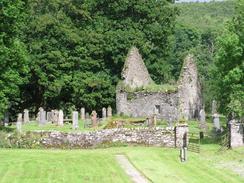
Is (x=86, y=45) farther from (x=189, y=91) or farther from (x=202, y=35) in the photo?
(x=202, y=35)

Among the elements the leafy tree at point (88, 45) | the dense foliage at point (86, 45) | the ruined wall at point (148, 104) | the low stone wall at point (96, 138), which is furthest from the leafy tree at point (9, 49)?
the leafy tree at point (88, 45)

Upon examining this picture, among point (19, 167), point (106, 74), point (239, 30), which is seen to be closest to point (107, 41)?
point (106, 74)

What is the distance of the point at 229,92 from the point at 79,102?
26.0 meters

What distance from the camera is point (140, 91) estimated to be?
5341cm

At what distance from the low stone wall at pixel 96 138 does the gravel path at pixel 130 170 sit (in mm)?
4706

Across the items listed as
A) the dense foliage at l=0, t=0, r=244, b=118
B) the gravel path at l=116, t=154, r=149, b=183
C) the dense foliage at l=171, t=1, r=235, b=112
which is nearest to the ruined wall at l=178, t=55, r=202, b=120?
the dense foliage at l=0, t=0, r=244, b=118

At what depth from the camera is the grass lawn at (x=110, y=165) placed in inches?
908

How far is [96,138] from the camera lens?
34.9 m

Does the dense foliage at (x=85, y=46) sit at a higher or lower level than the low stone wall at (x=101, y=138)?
higher

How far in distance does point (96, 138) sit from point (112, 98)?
24.5 metres

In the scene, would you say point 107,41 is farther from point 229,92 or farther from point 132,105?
point 229,92

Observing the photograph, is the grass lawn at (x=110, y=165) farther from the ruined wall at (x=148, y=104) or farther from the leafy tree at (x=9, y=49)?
the ruined wall at (x=148, y=104)

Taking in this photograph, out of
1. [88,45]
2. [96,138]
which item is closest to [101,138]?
[96,138]

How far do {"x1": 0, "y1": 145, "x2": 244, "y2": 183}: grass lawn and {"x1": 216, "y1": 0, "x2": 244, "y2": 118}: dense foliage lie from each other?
3509 millimetres
